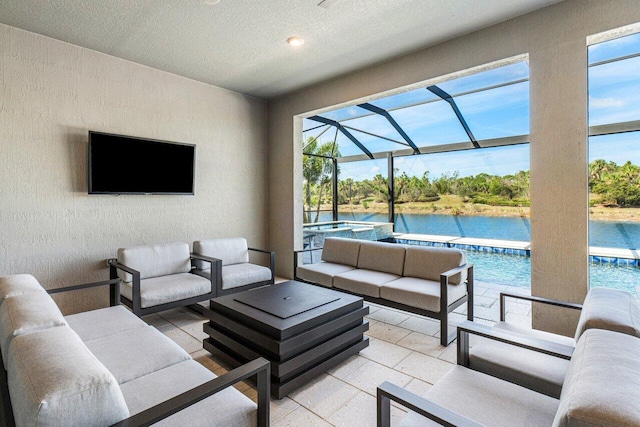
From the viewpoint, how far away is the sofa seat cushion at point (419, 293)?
9.66 ft

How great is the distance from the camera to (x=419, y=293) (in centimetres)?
302

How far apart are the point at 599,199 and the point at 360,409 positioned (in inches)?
194

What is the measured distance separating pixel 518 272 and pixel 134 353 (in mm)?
6287

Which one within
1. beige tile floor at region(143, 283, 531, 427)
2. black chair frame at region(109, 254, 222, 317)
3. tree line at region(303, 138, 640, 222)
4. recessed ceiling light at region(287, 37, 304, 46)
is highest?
recessed ceiling light at region(287, 37, 304, 46)

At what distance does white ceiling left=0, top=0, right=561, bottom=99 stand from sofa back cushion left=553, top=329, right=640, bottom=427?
113 inches

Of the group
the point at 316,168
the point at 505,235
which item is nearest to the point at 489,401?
the point at 316,168

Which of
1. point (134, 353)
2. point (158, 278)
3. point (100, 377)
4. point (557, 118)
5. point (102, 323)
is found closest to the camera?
point (100, 377)

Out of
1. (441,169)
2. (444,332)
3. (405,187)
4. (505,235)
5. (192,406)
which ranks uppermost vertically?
(441,169)

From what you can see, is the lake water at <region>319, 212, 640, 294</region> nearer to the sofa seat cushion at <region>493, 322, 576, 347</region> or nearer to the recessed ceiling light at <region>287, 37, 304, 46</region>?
the sofa seat cushion at <region>493, 322, 576, 347</region>

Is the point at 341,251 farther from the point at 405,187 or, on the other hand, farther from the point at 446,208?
the point at 446,208

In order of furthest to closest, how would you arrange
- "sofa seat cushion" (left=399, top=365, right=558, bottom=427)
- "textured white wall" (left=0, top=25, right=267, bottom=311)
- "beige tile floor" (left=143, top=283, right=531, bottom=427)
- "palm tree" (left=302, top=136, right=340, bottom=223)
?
"palm tree" (left=302, top=136, right=340, bottom=223) < "textured white wall" (left=0, top=25, right=267, bottom=311) < "beige tile floor" (left=143, top=283, right=531, bottom=427) < "sofa seat cushion" (left=399, top=365, right=558, bottom=427)

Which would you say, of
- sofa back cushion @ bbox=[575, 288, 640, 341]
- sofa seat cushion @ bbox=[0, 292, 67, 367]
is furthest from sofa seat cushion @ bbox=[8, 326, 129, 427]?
sofa back cushion @ bbox=[575, 288, 640, 341]

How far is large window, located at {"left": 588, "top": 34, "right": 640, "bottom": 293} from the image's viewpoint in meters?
4.32

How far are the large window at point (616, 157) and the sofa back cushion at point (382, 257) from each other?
2684 mm
